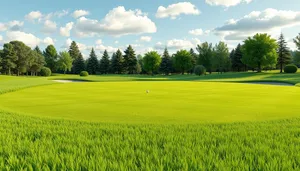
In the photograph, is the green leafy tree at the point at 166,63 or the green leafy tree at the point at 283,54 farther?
the green leafy tree at the point at 166,63

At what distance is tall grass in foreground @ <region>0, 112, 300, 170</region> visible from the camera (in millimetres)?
3465

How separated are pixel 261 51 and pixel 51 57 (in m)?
76.8

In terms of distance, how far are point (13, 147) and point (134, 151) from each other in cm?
239

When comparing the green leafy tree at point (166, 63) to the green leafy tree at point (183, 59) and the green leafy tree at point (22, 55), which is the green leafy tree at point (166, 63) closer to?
the green leafy tree at point (183, 59)

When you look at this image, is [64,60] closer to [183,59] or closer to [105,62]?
[105,62]

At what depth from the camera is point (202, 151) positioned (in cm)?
405

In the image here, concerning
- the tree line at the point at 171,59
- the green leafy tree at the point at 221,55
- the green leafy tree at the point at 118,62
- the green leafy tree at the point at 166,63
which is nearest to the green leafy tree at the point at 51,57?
the tree line at the point at 171,59

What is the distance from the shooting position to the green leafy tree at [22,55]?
7256 cm

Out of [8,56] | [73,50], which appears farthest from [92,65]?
[8,56]

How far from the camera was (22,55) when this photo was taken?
72125 millimetres

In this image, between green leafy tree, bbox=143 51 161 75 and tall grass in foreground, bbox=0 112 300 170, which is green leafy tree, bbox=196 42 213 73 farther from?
tall grass in foreground, bbox=0 112 300 170

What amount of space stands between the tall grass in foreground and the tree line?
183 feet

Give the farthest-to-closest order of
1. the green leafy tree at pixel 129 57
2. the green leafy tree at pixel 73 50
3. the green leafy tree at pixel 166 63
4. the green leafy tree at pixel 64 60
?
the green leafy tree at pixel 73 50, the green leafy tree at pixel 166 63, the green leafy tree at pixel 64 60, the green leafy tree at pixel 129 57

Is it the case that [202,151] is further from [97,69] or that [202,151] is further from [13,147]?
[97,69]
